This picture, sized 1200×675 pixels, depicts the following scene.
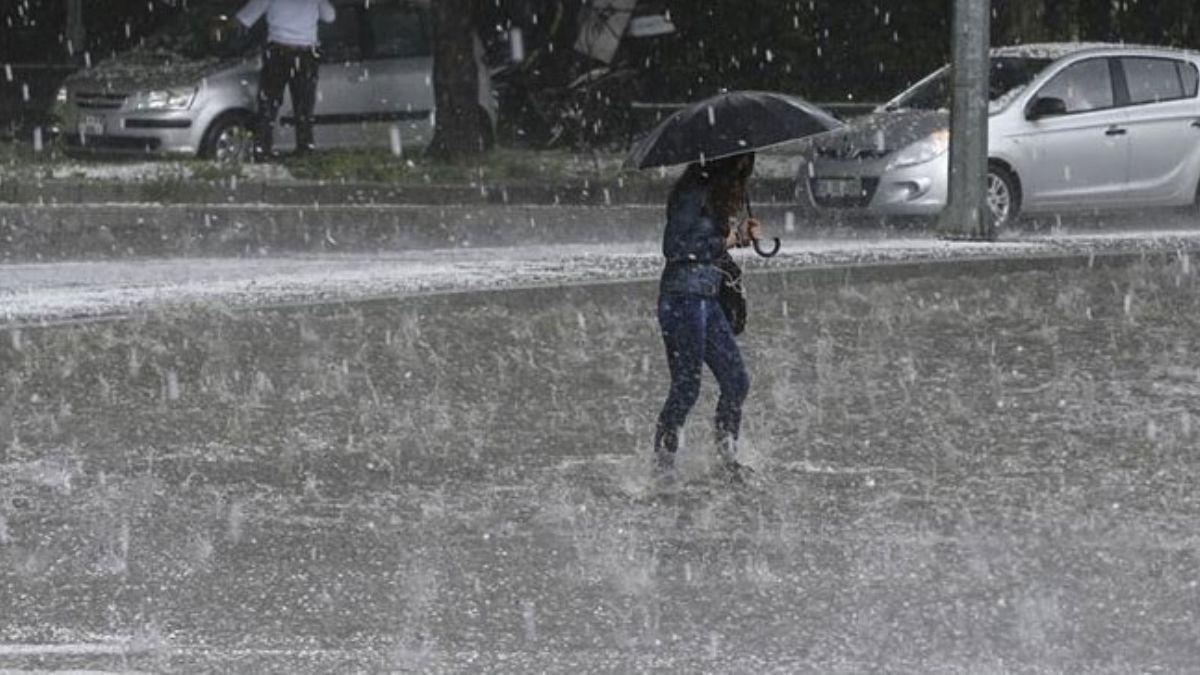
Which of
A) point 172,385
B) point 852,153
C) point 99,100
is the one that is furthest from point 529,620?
point 99,100

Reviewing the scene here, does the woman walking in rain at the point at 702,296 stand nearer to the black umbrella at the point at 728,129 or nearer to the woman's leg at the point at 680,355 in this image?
the woman's leg at the point at 680,355

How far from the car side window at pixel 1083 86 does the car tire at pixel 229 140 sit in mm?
7135

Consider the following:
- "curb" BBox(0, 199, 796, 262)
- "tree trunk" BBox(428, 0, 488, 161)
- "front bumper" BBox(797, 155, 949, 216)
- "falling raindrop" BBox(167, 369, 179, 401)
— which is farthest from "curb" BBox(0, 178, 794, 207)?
"falling raindrop" BBox(167, 369, 179, 401)

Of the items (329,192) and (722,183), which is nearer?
(722,183)

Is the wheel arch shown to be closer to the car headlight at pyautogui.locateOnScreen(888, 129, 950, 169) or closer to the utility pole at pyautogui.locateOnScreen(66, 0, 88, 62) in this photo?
the car headlight at pyautogui.locateOnScreen(888, 129, 950, 169)

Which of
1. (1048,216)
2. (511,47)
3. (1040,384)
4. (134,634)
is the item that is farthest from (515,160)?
(134,634)

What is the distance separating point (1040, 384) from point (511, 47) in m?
15.4

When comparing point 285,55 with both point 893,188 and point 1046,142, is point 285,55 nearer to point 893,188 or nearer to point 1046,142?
point 893,188

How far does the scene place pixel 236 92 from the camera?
24156mm

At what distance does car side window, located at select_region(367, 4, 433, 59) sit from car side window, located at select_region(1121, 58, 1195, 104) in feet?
22.1

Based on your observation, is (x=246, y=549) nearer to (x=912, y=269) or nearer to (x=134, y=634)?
(x=134, y=634)

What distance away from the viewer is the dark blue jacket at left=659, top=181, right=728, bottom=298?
9523mm

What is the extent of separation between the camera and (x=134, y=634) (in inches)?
298

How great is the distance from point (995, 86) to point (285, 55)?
231 inches
